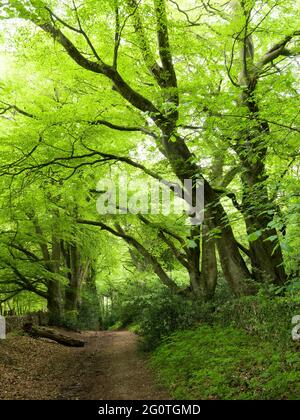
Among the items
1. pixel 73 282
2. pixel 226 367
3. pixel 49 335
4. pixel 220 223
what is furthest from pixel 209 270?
pixel 73 282

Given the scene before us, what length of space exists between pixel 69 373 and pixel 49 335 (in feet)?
16.1

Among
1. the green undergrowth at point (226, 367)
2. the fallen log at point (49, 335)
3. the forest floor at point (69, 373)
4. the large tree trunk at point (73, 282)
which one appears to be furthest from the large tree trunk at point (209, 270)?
the large tree trunk at point (73, 282)

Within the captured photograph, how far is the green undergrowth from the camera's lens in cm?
586

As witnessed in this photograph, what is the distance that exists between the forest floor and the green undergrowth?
1.80ft

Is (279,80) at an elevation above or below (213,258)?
above

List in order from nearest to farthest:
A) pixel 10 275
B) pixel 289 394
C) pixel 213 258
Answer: pixel 289 394 → pixel 213 258 → pixel 10 275

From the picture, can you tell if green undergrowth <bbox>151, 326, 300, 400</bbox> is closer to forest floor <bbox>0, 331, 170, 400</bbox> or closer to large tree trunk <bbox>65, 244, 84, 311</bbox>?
forest floor <bbox>0, 331, 170, 400</bbox>

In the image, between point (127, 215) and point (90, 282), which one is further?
point (90, 282)

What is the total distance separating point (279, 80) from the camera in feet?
21.4

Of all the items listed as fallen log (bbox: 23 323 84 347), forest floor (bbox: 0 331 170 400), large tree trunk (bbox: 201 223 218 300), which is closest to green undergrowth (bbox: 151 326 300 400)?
forest floor (bbox: 0 331 170 400)

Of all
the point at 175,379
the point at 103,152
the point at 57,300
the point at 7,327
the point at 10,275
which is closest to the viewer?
the point at 175,379
